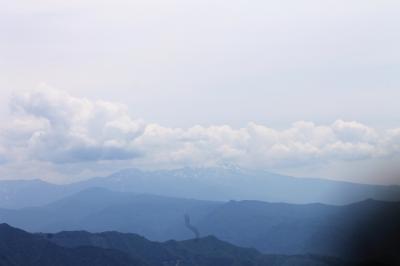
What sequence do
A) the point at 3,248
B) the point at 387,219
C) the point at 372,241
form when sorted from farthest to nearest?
the point at 3,248, the point at 387,219, the point at 372,241

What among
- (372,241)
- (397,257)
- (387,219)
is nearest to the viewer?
(397,257)

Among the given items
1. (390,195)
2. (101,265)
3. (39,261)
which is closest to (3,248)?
(39,261)

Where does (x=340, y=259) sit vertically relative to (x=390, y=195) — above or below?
below

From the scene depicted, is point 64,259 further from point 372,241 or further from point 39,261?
point 372,241

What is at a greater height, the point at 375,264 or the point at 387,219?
the point at 387,219

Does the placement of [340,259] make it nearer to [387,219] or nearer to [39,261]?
[387,219]

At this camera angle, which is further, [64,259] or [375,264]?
[64,259]

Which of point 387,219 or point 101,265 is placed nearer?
point 387,219

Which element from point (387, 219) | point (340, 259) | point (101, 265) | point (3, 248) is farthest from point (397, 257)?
point (3, 248)

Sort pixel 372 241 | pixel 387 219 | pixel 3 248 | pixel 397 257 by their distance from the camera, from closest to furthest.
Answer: pixel 397 257
pixel 372 241
pixel 387 219
pixel 3 248
